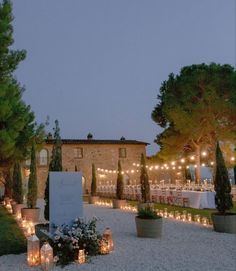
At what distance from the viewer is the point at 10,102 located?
692 inches

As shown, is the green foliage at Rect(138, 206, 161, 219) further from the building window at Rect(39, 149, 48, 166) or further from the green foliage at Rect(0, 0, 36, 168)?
the building window at Rect(39, 149, 48, 166)

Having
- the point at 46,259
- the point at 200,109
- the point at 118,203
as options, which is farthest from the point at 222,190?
the point at 200,109

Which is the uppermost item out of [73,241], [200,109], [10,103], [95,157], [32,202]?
[200,109]

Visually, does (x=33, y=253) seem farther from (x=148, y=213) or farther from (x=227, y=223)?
(x=227, y=223)

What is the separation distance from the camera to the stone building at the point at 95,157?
3262 cm

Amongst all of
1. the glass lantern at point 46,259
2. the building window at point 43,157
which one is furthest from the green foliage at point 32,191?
the building window at point 43,157

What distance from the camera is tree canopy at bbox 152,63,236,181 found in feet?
85.1

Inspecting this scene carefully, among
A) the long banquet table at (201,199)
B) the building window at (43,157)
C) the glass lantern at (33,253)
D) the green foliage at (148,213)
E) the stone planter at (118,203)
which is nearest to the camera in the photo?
the glass lantern at (33,253)

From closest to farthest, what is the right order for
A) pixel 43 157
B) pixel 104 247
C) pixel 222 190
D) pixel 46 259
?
pixel 46 259 < pixel 104 247 < pixel 222 190 < pixel 43 157

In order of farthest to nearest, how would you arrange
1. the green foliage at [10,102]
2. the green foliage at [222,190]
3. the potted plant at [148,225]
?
the green foliage at [10,102] < the green foliage at [222,190] < the potted plant at [148,225]

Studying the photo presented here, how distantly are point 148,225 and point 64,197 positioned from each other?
259cm

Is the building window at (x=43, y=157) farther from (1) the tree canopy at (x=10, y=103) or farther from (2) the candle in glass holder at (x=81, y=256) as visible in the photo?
(2) the candle in glass holder at (x=81, y=256)

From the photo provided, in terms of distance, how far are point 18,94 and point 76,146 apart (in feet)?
47.4

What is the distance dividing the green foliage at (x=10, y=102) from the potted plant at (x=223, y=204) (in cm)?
1099
